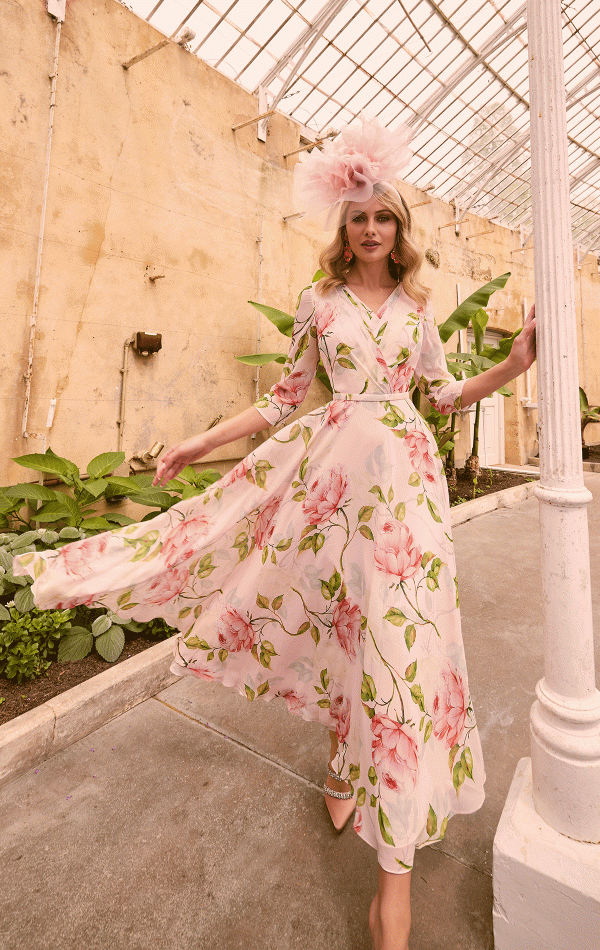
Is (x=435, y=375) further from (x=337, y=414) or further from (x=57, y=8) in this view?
(x=57, y=8)

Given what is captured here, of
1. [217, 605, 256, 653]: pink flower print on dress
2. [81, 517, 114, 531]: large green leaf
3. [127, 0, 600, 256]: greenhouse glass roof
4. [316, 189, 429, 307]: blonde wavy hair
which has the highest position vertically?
[127, 0, 600, 256]: greenhouse glass roof

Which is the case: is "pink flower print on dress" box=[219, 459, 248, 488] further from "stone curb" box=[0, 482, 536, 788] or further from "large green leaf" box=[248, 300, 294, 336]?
"large green leaf" box=[248, 300, 294, 336]

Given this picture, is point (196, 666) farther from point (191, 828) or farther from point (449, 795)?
point (449, 795)

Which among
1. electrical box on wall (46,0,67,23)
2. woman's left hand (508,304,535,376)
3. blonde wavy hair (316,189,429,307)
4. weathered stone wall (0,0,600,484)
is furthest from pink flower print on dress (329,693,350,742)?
electrical box on wall (46,0,67,23)

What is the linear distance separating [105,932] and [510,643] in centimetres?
195

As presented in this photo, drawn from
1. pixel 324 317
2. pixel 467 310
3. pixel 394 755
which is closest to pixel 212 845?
pixel 394 755

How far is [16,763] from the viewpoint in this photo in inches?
58.8

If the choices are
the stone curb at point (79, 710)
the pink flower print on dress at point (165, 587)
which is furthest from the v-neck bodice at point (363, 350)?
the stone curb at point (79, 710)

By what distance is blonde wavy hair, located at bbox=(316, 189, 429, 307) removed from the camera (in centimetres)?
120

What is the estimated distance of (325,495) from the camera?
116cm

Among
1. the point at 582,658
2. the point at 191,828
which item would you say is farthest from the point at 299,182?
the point at 191,828

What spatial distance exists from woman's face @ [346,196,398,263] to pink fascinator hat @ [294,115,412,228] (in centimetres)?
3

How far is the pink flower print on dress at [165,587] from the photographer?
4.20 ft

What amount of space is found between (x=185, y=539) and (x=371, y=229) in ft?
3.03
